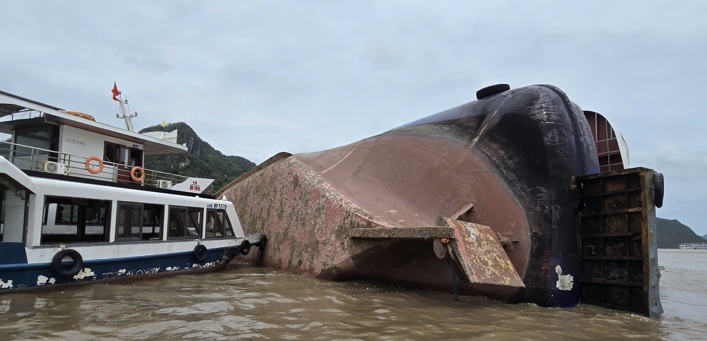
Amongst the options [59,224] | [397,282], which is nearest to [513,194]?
[397,282]

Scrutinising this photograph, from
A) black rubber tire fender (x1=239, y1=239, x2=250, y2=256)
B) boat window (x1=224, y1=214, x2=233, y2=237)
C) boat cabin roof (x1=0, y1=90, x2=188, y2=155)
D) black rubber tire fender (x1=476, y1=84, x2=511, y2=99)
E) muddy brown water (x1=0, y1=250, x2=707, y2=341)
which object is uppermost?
black rubber tire fender (x1=476, y1=84, x2=511, y2=99)

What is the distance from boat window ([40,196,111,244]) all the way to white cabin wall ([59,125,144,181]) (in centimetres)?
84

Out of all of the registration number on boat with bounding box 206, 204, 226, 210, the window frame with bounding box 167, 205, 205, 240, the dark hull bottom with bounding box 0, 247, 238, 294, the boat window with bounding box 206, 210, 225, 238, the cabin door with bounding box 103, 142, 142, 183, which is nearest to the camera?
the dark hull bottom with bounding box 0, 247, 238, 294

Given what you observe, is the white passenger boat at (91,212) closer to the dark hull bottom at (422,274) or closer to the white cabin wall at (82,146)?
the white cabin wall at (82,146)

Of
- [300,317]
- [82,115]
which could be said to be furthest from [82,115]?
[300,317]

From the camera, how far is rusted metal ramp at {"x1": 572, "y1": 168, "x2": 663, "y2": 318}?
6513 mm

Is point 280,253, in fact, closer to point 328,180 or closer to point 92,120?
point 328,180

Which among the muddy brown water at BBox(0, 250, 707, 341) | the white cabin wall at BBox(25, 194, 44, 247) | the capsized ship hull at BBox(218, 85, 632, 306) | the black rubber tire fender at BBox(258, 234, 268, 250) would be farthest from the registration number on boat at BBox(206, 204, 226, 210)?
the white cabin wall at BBox(25, 194, 44, 247)

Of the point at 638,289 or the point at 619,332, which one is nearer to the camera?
the point at 619,332

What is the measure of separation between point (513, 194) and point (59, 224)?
8.72 metres

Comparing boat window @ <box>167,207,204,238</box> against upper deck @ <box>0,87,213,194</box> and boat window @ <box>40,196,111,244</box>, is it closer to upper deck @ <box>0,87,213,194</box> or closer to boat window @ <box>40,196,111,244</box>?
upper deck @ <box>0,87,213,194</box>

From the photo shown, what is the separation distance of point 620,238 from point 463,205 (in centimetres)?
250

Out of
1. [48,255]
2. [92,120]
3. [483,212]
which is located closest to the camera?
[48,255]

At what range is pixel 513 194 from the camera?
25.2 ft
